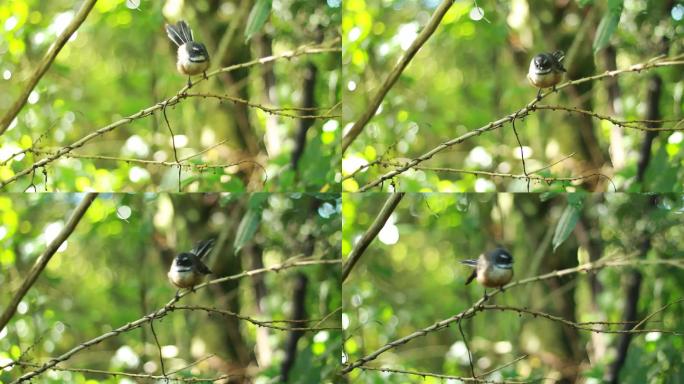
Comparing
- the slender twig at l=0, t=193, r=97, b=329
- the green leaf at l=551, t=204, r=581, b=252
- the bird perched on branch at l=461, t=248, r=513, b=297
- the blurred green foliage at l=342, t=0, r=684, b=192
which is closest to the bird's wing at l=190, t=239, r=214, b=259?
the slender twig at l=0, t=193, r=97, b=329

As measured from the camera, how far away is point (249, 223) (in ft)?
9.53

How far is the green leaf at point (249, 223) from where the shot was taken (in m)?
2.90

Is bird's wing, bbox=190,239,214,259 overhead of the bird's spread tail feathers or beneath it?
beneath

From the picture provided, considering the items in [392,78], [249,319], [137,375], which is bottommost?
[137,375]

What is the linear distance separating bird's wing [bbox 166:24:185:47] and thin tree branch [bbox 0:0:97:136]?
242 mm

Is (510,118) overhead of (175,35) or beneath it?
beneath

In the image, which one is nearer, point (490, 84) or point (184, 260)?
point (184, 260)

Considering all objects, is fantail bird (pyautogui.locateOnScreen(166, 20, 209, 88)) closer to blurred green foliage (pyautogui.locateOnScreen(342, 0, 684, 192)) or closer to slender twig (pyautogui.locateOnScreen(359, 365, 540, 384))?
blurred green foliage (pyautogui.locateOnScreen(342, 0, 684, 192))

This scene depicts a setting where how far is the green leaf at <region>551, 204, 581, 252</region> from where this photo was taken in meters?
2.96

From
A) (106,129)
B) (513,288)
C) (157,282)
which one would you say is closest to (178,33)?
(106,129)

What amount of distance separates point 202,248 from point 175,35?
656 millimetres

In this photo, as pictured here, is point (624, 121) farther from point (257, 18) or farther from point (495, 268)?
point (257, 18)

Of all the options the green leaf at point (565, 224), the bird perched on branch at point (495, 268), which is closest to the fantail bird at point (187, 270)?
the bird perched on branch at point (495, 268)

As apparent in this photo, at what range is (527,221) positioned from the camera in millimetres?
2973
